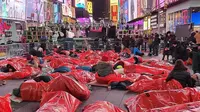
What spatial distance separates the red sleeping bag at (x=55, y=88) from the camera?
6.89 m

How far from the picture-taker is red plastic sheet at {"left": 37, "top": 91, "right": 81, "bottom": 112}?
5102mm

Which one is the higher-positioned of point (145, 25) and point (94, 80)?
point (145, 25)

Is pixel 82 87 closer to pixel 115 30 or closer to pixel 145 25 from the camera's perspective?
pixel 115 30

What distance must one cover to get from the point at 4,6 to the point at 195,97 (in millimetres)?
21905

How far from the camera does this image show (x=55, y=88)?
691 cm

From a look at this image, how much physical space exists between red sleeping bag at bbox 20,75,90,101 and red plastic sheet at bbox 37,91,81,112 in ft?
1.51

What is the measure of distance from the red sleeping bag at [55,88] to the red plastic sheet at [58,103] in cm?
46

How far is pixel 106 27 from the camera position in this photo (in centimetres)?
2634

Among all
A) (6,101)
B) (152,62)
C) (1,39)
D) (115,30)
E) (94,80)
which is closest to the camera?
(6,101)

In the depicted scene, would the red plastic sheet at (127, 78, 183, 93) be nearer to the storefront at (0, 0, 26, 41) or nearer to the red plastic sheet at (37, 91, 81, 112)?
the red plastic sheet at (37, 91, 81, 112)

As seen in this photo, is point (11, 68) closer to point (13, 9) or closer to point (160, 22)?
point (13, 9)

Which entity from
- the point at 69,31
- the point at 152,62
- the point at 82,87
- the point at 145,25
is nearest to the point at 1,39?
the point at 69,31

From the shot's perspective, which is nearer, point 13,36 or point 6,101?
point 6,101

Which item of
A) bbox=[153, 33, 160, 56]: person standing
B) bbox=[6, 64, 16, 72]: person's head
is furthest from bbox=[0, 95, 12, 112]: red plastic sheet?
bbox=[153, 33, 160, 56]: person standing
